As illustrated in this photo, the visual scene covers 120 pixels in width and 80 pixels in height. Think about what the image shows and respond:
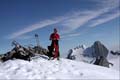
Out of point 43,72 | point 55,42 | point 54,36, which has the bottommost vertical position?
point 43,72

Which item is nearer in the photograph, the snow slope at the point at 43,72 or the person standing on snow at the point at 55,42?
the snow slope at the point at 43,72

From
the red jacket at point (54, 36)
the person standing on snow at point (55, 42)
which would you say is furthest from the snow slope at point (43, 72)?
the red jacket at point (54, 36)

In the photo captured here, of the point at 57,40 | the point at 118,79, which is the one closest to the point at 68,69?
the point at 118,79

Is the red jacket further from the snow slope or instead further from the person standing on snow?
the snow slope

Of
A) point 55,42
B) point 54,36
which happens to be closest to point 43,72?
point 54,36

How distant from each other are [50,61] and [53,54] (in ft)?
5.30

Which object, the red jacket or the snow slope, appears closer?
the snow slope

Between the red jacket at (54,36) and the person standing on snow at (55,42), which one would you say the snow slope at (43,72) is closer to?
the person standing on snow at (55,42)

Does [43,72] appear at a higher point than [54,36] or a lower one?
lower

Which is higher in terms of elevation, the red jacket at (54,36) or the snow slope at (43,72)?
the red jacket at (54,36)

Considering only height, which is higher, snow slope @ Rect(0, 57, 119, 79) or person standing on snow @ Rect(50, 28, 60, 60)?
person standing on snow @ Rect(50, 28, 60, 60)

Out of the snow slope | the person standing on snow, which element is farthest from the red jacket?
the snow slope

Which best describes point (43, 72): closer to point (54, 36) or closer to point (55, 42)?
point (54, 36)

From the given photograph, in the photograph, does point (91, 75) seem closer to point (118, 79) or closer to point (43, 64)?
point (118, 79)
